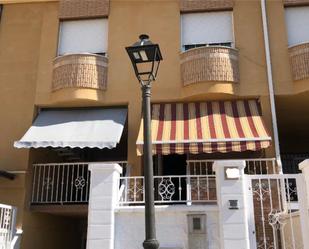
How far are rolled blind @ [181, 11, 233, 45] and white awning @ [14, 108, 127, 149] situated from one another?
405 centimetres

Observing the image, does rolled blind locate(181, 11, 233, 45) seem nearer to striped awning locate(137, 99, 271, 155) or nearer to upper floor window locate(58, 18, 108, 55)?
striped awning locate(137, 99, 271, 155)

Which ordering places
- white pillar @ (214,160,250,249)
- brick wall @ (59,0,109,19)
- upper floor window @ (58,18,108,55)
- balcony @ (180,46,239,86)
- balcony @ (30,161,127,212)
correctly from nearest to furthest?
1. white pillar @ (214,160,250,249)
2. balcony @ (180,46,239,86)
3. balcony @ (30,161,127,212)
4. upper floor window @ (58,18,108,55)
5. brick wall @ (59,0,109,19)

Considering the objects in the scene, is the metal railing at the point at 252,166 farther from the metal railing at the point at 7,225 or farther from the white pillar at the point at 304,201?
the metal railing at the point at 7,225

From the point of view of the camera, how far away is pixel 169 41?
16250 millimetres

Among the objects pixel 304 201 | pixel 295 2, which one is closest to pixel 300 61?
pixel 295 2

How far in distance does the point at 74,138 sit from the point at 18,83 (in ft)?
13.9

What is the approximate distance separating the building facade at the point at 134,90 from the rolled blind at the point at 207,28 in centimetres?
4

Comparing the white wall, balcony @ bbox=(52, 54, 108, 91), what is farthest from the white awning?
the white wall

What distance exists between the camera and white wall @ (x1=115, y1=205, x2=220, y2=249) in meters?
9.88

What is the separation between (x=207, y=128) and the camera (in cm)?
1424

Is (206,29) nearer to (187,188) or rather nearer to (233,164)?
(187,188)

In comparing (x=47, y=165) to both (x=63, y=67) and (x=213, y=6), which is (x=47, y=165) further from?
(x=213, y=6)

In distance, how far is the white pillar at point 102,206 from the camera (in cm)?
969

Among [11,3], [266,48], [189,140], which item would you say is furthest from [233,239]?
[11,3]
